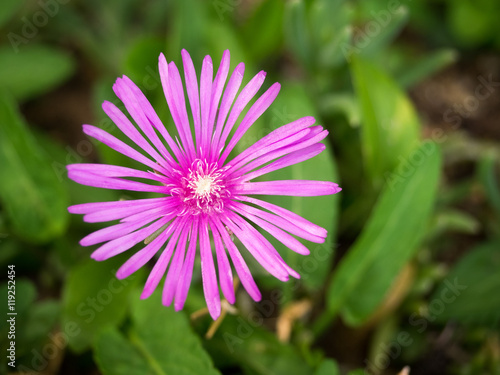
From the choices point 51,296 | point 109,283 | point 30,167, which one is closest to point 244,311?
point 109,283

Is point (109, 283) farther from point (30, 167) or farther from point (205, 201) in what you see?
point (205, 201)

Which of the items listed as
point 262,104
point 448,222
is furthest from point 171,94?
point 448,222

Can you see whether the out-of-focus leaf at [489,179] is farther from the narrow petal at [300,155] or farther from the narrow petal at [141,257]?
the narrow petal at [141,257]

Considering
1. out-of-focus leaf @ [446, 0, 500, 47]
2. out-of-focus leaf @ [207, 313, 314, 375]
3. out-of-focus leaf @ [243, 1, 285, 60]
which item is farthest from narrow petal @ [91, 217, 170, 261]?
out-of-focus leaf @ [446, 0, 500, 47]

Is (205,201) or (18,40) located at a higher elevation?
(18,40)

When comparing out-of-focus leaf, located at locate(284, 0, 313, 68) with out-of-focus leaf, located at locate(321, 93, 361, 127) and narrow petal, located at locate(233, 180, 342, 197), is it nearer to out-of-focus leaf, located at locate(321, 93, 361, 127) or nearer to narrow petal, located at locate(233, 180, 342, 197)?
out-of-focus leaf, located at locate(321, 93, 361, 127)

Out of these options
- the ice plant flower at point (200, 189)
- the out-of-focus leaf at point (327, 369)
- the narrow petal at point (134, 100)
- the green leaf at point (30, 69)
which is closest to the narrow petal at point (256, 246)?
the ice plant flower at point (200, 189)

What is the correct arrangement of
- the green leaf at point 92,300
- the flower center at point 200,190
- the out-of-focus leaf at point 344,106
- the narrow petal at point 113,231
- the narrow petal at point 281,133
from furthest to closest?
the out-of-focus leaf at point 344,106 < the green leaf at point 92,300 < the flower center at point 200,190 < the narrow petal at point 281,133 < the narrow petal at point 113,231
